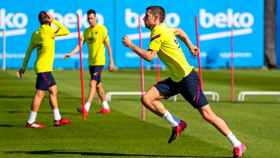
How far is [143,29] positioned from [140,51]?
3797cm

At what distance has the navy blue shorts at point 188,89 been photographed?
1212 cm

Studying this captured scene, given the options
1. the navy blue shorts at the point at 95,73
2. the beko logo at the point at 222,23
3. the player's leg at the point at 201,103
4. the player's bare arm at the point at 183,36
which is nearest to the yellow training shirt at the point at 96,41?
the navy blue shorts at the point at 95,73

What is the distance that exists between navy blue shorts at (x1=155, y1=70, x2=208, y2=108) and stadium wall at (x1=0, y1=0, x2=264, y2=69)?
3696 centimetres

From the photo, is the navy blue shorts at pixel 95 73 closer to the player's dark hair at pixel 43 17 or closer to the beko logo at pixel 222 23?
the player's dark hair at pixel 43 17

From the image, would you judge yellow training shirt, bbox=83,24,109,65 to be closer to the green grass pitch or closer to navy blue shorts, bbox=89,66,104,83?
navy blue shorts, bbox=89,66,104,83

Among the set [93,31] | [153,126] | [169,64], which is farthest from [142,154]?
[93,31]

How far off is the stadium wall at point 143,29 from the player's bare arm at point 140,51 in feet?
123

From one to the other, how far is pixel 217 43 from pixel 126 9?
544cm

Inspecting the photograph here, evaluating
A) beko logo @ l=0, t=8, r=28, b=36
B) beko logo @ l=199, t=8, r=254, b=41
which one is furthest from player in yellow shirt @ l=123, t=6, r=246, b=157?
beko logo @ l=199, t=8, r=254, b=41

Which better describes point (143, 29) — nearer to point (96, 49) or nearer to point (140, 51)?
point (96, 49)

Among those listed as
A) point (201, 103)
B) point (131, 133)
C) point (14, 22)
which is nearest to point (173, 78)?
point (201, 103)

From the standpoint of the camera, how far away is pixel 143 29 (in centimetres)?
4947

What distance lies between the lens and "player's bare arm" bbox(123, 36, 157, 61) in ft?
37.3

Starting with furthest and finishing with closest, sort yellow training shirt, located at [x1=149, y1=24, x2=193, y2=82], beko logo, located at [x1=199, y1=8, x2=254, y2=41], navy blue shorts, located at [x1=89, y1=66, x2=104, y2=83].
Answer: beko logo, located at [x1=199, y1=8, x2=254, y2=41], navy blue shorts, located at [x1=89, y1=66, x2=104, y2=83], yellow training shirt, located at [x1=149, y1=24, x2=193, y2=82]
